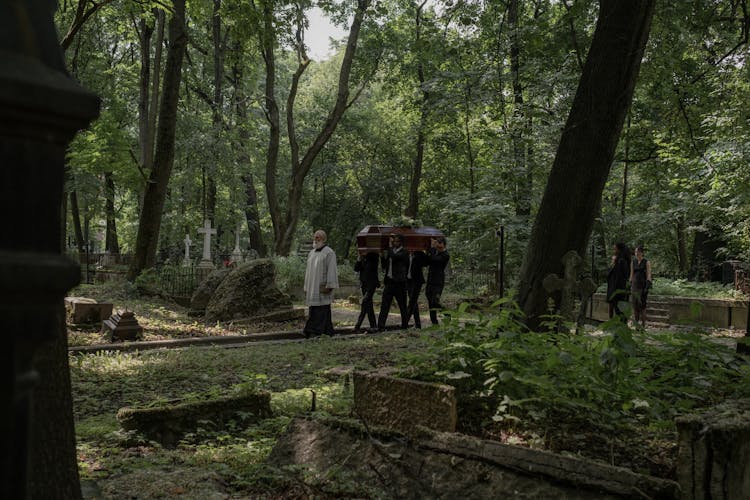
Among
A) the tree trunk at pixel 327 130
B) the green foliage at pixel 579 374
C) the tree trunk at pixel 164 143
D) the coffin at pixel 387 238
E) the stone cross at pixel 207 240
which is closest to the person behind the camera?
the green foliage at pixel 579 374

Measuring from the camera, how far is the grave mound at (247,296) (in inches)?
511

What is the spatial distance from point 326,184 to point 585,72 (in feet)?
95.0

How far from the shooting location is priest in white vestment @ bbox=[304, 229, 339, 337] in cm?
1049

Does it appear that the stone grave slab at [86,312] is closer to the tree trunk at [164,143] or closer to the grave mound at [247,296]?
the grave mound at [247,296]

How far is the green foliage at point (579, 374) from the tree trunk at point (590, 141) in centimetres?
188

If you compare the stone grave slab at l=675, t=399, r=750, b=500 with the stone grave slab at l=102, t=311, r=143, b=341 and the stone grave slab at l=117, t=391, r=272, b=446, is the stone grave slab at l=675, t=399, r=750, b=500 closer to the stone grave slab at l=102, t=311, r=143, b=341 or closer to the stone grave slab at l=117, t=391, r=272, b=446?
the stone grave slab at l=117, t=391, r=272, b=446

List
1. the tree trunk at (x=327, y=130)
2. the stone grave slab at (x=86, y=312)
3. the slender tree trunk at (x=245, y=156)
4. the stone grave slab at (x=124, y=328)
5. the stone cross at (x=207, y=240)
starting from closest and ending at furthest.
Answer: the stone grave slab at (x=124, y=328)
the stone grave slab at (x=86, y=312)
the tree trunk at (x=327, y=130)
the stone cross at (x=207, y=240)
the slender tree trunk at (x=245, y=156)

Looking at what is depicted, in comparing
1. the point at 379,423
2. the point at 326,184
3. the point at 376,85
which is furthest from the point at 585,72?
the point at 376,85

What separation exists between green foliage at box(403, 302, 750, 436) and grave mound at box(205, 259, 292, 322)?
932cm

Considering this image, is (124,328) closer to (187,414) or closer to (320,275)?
(320,275)

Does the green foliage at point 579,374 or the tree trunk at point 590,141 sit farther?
the tree trunk at point 590,141

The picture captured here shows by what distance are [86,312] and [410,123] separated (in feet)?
78.2

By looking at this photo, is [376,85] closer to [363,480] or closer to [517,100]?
[517,100]

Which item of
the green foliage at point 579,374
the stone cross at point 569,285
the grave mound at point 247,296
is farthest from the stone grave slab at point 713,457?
the grave mound at point 247,296
